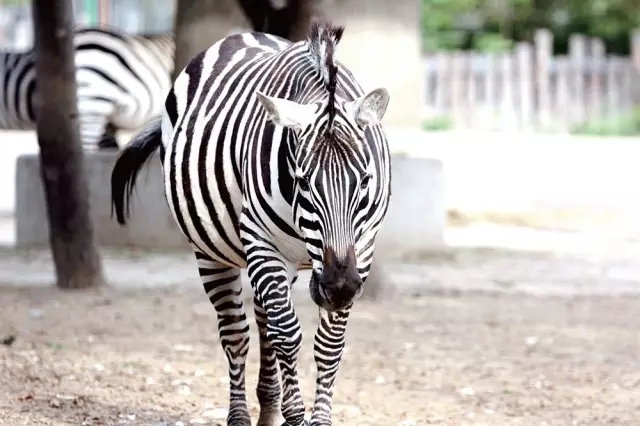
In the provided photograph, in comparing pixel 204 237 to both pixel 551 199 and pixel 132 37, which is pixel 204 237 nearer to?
pixel 132 37

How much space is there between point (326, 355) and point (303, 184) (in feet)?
2.57

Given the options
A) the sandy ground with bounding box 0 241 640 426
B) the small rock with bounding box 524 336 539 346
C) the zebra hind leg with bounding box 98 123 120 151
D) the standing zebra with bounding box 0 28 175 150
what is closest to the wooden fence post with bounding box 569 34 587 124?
the standing zebra with bounding box 0 28 175 150

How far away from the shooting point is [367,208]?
3.99 m

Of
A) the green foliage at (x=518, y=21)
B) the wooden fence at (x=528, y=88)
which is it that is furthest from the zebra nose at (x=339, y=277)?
the green foliage at (x=518, y=21)

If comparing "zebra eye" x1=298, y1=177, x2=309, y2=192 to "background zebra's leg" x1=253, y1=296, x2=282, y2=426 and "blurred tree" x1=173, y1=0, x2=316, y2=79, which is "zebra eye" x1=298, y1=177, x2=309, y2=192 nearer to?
"background zebra's leg" x1=253, y1=296, x2=282, y2=426

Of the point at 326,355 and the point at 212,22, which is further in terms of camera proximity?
the point at 212,22

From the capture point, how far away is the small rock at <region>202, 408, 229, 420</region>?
5.38 m

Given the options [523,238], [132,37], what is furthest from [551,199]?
[132,37]

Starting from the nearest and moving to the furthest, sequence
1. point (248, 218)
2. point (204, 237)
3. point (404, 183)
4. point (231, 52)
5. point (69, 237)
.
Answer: point (248, 218) → point (204, 237) → point (231, 52) → point (69, 237) → point (404, 183)

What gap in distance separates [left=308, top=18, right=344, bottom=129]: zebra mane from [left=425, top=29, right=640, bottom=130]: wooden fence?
1714 centimetres

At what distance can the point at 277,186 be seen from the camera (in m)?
4.17

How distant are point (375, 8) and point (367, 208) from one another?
1150cm

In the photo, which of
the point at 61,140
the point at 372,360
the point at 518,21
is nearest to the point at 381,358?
the point at 372,360

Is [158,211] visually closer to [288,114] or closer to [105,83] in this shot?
[105,83]
